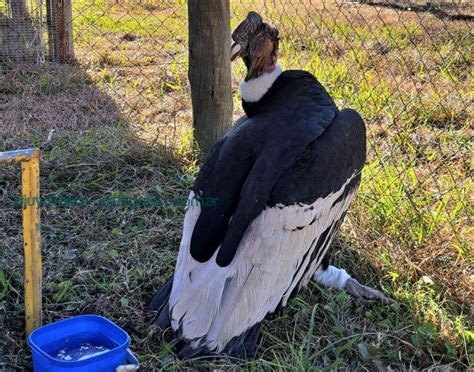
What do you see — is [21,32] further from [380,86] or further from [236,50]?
[236,50]

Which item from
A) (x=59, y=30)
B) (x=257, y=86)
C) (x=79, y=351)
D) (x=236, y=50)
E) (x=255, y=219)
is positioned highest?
(x=59, y=30)

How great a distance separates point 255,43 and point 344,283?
1.05 m

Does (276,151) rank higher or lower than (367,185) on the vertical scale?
higher

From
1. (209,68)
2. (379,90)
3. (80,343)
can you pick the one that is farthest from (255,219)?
(379,90)

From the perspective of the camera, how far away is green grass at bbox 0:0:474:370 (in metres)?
2.31

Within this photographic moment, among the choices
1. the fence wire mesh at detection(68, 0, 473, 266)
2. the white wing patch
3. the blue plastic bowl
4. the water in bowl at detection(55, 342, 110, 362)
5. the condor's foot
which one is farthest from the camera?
the fence wire mesh at detection(68, 0, 473, 266)

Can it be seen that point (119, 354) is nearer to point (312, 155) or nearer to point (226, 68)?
→ point (312, 155)

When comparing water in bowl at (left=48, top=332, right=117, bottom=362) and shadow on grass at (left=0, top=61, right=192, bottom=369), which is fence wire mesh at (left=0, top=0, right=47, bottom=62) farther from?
water in bowl at (left=48, top=332, right=117, bottom=362)

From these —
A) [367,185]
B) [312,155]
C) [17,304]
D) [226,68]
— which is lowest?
[17,304]

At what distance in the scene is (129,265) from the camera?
2666mm

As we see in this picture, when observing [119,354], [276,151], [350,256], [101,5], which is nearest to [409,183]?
[350,256]

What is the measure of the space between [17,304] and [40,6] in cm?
351

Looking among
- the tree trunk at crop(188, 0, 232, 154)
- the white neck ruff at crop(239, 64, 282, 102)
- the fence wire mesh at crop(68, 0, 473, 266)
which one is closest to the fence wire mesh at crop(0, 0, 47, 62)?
the fence wire mesh at crop(68, 0, 473, 266)

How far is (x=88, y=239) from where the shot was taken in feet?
9.33
